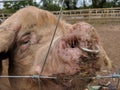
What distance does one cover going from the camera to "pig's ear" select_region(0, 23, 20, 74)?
3059 mm

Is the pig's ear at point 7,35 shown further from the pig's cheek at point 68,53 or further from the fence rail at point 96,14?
the fence rail at point 96,14

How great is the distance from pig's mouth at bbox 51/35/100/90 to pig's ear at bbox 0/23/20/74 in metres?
0.71

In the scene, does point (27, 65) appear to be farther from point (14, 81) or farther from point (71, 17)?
point (71, 17)

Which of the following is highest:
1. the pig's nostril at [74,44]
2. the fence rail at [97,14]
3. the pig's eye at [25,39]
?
the pig's nostril at [74,44]

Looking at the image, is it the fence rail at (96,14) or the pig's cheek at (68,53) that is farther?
the fence rail at (96,14)

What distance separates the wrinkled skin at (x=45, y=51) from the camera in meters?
2.35

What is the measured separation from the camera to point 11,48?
124 inches

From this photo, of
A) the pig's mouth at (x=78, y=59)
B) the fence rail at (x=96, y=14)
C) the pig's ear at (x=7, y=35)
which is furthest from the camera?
the fence rail at (x=96, y=14)

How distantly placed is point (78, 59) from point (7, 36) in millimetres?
956

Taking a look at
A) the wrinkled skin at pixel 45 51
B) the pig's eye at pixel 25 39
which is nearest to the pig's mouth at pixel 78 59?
the wrinkled skin at pixel 45 51

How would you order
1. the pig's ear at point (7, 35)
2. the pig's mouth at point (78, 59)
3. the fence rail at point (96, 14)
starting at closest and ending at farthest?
the pig's mouth at point (78, 59), the pig's ear at point (7, 35), the fence rail at point (96, 14)

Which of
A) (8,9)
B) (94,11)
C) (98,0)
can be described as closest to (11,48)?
(8,9)

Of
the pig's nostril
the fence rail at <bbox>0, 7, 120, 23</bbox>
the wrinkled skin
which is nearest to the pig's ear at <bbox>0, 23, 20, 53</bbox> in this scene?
the wrinkled skin

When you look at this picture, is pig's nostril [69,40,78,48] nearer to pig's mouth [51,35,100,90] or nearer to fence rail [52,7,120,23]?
pig's mouth [51,35,100,90]
